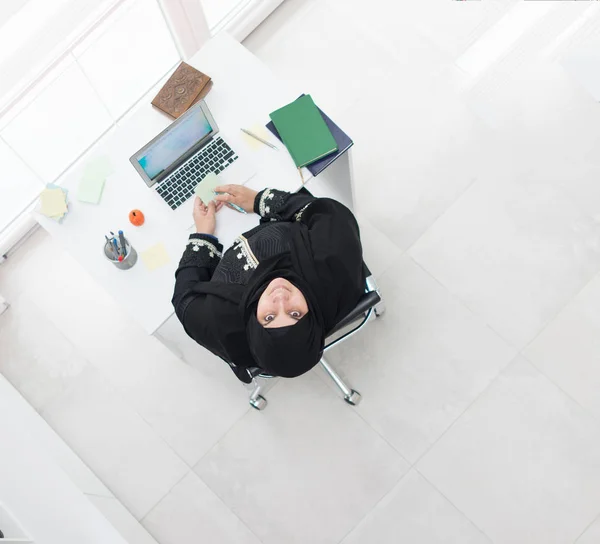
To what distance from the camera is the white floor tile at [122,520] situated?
2395 millimetres

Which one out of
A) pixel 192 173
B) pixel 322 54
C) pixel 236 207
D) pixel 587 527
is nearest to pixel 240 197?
pixel 236 207

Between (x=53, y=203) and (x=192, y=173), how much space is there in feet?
1.73

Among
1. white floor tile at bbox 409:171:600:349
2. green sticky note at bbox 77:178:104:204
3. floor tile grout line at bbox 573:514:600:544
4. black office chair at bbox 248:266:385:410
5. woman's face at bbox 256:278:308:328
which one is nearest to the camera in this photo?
woman's face at bbox 256:278:308:328

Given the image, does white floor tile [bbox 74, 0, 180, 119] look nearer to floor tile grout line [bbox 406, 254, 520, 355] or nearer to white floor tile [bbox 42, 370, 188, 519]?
white floor tile [bbox 42, 370, 188, 519]

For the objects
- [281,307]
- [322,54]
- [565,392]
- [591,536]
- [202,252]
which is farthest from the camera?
[322,54]

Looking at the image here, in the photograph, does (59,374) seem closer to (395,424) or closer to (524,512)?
(395,424)

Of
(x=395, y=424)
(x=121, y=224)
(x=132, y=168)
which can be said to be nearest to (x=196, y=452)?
(x=395, y=424)

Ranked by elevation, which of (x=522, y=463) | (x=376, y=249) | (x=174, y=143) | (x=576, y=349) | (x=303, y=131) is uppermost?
(x=174, y=143)

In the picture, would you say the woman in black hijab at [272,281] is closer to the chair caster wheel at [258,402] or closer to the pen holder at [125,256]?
the pen holder at [125,256]

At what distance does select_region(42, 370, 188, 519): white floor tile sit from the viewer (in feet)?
8.86

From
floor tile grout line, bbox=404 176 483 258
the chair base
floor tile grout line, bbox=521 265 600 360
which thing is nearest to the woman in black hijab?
the chair base

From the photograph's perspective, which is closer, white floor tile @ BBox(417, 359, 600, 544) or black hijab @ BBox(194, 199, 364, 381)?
black hijab @ BBox(194, 199, 364, 381)

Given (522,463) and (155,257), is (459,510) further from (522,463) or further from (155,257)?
(155,257)

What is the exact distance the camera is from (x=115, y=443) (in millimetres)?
2752
